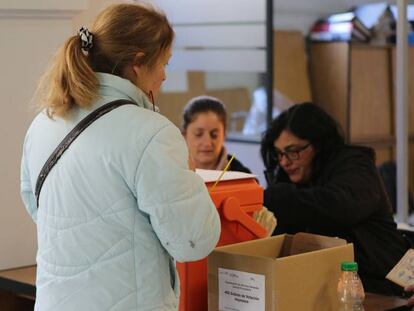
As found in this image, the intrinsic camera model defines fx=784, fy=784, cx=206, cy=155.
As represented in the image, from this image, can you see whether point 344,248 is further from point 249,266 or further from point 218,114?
point 218,114

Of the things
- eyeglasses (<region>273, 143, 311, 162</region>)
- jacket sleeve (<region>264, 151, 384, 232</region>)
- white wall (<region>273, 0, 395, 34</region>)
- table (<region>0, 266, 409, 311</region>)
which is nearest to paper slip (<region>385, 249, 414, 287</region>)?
table (<region>0, 266, 409, 311</region>)

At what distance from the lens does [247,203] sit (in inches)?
80.2

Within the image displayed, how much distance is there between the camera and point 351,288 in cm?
185

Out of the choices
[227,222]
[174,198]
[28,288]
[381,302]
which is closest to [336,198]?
[381,302]

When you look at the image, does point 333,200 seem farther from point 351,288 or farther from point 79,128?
point 79,128

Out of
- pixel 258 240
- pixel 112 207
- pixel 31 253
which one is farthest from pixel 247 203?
pixel 31 253

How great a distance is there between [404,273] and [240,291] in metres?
0.61

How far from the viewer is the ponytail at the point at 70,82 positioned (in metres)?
1.63

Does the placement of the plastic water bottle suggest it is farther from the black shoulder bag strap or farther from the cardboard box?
the black shoulder bag strap

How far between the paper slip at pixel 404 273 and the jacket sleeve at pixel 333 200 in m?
0.39

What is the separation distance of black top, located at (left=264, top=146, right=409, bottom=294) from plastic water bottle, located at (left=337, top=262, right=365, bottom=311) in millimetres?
685

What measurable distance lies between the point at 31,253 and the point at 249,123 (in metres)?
2.98

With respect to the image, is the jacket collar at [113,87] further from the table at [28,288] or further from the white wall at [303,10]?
the white wall at [303,10]

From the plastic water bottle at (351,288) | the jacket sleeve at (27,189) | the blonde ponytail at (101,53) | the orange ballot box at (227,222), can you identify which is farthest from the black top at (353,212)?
the blonde ponytail at (101,53)
